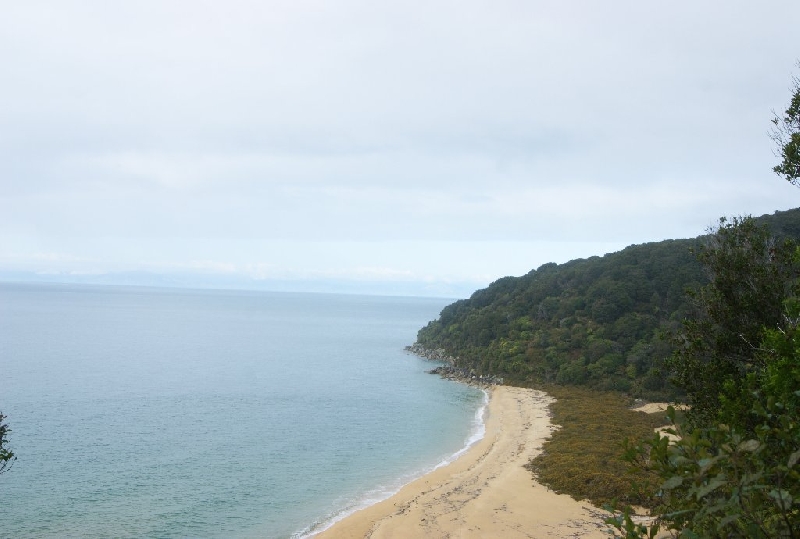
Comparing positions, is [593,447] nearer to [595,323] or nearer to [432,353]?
[595,323]

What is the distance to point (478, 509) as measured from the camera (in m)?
20.2

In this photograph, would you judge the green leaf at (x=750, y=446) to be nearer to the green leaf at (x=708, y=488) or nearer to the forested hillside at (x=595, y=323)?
the green leaf at (x=708, y=488)

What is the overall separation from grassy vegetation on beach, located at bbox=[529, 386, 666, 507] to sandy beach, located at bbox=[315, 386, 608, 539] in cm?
86

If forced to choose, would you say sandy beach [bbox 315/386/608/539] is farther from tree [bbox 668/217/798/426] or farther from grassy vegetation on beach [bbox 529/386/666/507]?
tree [bbox 668/217/798/426]

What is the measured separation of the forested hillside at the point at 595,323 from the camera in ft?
154

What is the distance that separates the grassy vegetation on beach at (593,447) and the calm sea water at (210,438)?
19.3ft

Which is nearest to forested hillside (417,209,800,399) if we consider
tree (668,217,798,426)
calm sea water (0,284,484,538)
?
calm sea water (0,284,484,538)

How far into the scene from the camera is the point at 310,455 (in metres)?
30.2

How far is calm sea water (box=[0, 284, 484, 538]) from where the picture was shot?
21484 millimetres

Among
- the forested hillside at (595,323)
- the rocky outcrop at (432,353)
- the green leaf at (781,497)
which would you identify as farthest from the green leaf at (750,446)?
the rocky outcrop at (432,353)

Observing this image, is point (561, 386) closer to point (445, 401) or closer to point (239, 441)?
point (445, 401)

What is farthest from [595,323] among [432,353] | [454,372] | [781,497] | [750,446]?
[781,497]

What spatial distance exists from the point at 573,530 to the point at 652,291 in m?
44.6

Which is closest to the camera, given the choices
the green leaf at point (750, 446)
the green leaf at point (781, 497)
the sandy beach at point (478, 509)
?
the green leaf at point (781, 497)
